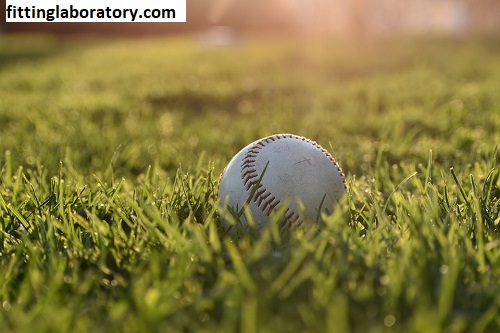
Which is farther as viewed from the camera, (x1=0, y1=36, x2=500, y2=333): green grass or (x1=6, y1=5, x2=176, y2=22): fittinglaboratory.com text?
(x1=6, y1=5, x2=176, y2=22): fittinglaboratory.com text

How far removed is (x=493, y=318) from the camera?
6.08ft

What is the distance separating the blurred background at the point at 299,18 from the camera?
3569 cm

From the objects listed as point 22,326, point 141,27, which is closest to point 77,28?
point 141,27

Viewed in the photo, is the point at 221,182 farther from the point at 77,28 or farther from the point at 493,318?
the point at 77,28

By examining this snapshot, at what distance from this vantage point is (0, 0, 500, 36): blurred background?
35688 mm

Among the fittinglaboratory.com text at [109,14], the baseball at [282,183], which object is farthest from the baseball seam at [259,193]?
the fittinglaboratory.com text at [109,14]

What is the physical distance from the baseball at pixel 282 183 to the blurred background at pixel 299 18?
96.7ft

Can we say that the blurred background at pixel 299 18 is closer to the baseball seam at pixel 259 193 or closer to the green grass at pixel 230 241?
the green grass at pixel 230 241

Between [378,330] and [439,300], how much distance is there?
12.4 inches

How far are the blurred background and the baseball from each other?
2947cm

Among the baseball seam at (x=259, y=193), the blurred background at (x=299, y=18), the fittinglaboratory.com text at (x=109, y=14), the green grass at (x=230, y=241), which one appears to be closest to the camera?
the green grass at (x=230, y=241)

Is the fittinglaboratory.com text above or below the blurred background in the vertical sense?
above

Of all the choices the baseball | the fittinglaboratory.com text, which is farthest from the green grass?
the fittinglaboratory.com text

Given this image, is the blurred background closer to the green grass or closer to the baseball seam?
the green grass
